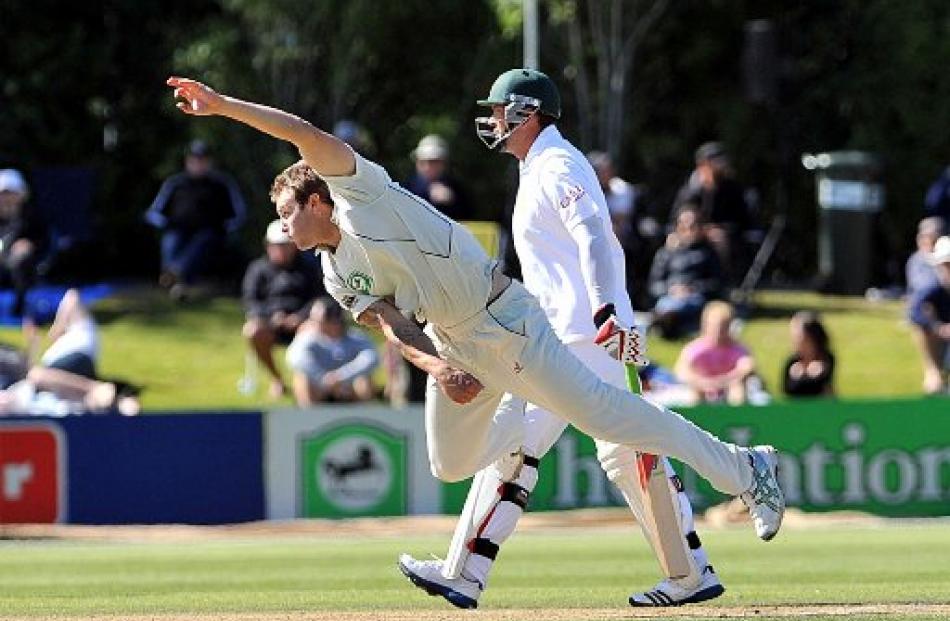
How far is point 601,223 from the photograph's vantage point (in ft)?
32.6

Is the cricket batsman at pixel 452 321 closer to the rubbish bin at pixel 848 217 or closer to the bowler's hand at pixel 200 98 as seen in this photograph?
the bowler's hand at pixel 200 98

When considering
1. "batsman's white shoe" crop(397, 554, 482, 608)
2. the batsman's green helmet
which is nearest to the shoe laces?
"batsman's white shoe" crop(397, 554, 482, 608)

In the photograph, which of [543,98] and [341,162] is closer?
[341,162]

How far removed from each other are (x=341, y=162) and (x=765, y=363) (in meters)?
14.2

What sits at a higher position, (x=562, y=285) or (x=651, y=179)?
(x=651, y=179)

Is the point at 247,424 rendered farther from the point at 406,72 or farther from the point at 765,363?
the point at 406,72

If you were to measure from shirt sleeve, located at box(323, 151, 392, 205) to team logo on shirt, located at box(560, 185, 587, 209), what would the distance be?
47.6 inches

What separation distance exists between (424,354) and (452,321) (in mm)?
286

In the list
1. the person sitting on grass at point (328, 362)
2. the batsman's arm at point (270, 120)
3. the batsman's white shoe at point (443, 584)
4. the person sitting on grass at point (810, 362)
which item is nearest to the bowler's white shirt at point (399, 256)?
the batsman's arm at point (270, 120)

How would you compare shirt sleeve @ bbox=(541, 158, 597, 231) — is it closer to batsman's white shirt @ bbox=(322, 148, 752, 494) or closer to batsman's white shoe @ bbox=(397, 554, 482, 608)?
batsman's white shirt @ bbox=(322, 148, 752, 494)

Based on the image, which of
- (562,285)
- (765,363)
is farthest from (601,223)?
(765,363)

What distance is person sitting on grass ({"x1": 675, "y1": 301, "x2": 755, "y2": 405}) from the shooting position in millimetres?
18906

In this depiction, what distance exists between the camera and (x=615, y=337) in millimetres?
9727

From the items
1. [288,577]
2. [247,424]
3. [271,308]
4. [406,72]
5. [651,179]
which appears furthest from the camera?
[651,179]
